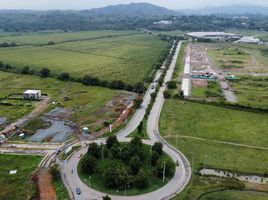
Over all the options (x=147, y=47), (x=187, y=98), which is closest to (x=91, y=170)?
(x=187, y=98)

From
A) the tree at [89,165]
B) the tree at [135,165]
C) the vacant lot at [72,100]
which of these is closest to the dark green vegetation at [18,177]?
the tree at [89,165]

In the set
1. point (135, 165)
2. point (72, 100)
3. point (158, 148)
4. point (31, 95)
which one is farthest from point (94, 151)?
point (31, 95)

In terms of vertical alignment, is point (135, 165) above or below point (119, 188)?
above

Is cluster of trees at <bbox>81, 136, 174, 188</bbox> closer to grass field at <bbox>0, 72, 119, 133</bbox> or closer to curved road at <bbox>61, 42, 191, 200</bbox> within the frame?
curved road at <bbox>61, 42, 191, 200</bbox>

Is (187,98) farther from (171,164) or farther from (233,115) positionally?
(171,164)

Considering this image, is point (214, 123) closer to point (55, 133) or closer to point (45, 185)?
point (55, 133)

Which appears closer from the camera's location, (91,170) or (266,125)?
(91,170)
